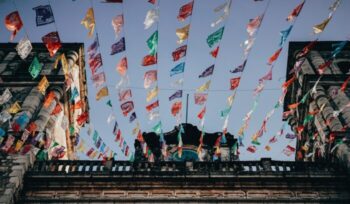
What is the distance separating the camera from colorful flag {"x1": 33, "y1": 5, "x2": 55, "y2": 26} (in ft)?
39.7

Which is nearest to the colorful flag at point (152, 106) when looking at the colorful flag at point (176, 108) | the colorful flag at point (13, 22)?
the colorful flag at point (176, 108)

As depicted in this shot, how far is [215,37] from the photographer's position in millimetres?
13172

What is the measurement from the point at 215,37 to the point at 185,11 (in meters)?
1.55

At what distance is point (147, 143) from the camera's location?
19781mm

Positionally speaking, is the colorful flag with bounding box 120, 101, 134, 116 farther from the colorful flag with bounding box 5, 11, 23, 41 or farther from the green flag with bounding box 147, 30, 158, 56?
the colorful flag with bounding box 5, 11, 23, 41

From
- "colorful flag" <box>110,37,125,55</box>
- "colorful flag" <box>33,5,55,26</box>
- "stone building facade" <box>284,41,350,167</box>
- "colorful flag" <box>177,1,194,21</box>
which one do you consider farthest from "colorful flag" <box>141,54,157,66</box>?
"stone building facade" <box>284,41,350,167</box>

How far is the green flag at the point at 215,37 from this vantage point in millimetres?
13141

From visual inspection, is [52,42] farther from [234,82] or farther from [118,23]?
[234,82]

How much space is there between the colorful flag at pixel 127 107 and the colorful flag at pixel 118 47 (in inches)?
125

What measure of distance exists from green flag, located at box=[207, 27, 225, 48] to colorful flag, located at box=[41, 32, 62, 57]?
5574mm

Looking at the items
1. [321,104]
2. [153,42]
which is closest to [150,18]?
[153,42]

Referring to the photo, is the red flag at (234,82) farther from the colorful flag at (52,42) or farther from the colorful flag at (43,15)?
the colorful flag at (43,15)

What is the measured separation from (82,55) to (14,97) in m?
7.52

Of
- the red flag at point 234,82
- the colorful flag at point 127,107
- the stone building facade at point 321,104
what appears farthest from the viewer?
the colorful flag at point 127,107
